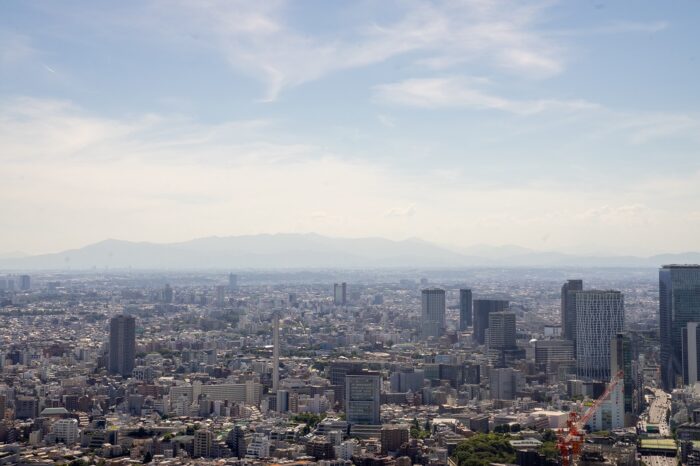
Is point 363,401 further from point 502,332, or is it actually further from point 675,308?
point 502,332

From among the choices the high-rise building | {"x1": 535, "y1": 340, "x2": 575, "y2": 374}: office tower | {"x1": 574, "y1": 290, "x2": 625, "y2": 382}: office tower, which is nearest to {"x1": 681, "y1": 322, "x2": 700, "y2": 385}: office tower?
the high-rise building

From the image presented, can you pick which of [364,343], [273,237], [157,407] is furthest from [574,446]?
[273,237]

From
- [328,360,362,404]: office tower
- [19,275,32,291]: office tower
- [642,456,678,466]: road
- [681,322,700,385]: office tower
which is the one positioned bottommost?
[642,456,678,466]: road

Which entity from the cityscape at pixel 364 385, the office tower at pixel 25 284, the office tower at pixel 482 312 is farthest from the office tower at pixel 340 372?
the office tower at pixel 25 284

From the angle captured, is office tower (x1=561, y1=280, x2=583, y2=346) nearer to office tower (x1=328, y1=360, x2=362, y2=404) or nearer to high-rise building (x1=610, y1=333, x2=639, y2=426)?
high-rise building (x1=610, y1=333, x2=639, y2=426)

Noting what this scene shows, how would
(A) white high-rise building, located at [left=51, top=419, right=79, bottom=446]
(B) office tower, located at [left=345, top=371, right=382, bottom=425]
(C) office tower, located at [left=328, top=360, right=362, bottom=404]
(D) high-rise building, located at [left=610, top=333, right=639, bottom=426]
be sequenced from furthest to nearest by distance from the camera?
(C) office tower, located at [left=328, top=360, right=362, bottom=404], (D) high-rise building, located at [left=610, top=333, right=639, bottom=426], (B) office tower, located at [left=345, top=371, right=382, bottom=425], (A) white high-rise building, located at [left=51, top=419, right=79, bottom=446]

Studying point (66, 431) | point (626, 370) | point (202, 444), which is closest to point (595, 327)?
point (626, 370)

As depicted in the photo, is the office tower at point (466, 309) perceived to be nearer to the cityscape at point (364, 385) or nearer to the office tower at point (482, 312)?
the cityscape at point (364, 385)
